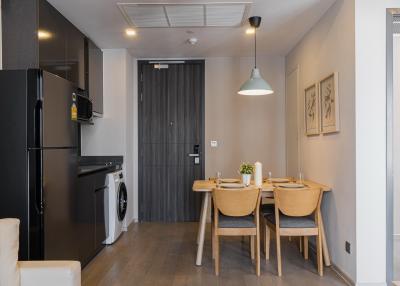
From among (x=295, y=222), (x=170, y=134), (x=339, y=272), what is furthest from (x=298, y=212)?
(x=170, y=134)

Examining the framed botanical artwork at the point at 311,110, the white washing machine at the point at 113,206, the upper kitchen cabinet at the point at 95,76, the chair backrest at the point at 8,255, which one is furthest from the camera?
the upper kitchen cabinet at the point at 95,76

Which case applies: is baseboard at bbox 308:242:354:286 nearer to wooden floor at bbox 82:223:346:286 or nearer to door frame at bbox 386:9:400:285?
wooden floor at bbox 82:223:346:286

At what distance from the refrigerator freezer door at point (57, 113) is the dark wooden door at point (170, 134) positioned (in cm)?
239

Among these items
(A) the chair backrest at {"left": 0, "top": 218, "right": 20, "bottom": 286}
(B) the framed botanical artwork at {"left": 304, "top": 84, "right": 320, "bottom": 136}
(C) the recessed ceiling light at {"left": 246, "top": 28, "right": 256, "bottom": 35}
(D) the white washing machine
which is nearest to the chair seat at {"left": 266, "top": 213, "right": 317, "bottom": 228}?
(B) the framed botanical artwork at {"left": 304, "top": 84, "right": 320, "bottom": 136}

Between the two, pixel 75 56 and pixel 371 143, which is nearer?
pixel 371 143

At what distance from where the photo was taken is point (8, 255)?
1776 millimetres

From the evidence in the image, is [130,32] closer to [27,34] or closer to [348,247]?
[27,34]

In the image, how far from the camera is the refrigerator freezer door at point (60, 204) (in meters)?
2.55

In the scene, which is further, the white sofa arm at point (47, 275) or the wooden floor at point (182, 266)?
the wooden floor at point (182, 266)

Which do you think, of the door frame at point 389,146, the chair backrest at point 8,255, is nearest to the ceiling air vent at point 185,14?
the door frame at point 389,146

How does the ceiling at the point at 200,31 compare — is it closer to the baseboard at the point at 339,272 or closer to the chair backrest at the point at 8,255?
the chair backrest at the point at 8,255

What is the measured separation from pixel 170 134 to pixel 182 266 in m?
2.43

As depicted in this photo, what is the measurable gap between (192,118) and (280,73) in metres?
1.56

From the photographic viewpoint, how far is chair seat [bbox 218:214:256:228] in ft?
10.8
